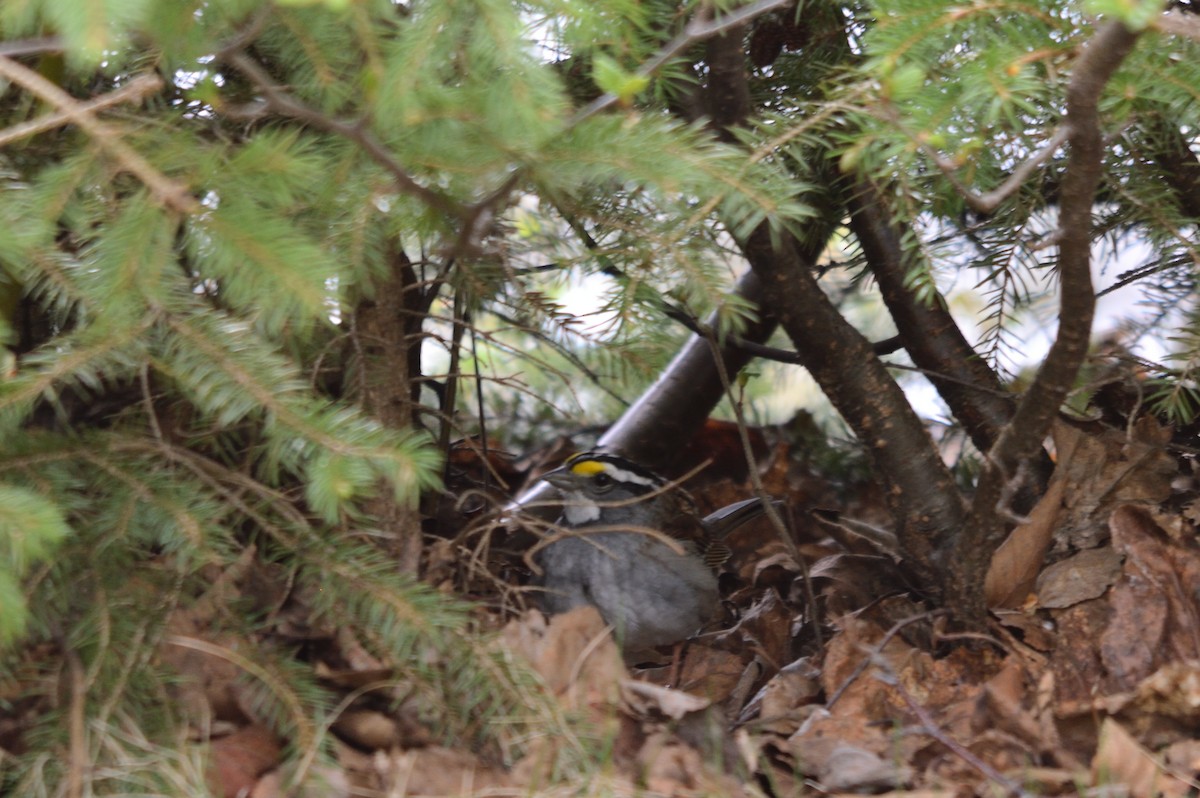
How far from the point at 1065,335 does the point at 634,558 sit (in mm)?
1566

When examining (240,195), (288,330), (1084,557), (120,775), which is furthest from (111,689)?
(1084,557)

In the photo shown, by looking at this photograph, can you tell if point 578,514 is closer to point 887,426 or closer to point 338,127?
point 887,426

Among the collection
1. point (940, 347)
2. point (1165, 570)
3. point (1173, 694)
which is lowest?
point (1173, 694)

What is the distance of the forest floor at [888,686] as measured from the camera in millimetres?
1883

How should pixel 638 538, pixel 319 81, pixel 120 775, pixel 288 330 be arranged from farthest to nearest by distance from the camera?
pixel 638 538, pixel 288 330, pixel 319 81, pixel 120 775

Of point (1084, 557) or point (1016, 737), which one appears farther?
A: point (1084, 557)

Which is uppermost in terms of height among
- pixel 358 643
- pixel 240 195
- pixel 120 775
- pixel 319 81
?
pixel 319 81

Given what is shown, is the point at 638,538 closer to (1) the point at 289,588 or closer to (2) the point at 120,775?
(1) the point at 289,588

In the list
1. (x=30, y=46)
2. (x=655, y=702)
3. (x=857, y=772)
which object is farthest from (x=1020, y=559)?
(x=30, y=46)

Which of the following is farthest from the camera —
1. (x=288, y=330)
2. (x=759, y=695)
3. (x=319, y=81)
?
(x=759, y=695)

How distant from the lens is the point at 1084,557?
96.5 inches

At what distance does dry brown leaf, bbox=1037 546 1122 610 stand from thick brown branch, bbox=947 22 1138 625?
0.52 ft

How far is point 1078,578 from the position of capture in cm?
240

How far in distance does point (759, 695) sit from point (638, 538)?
97cm
